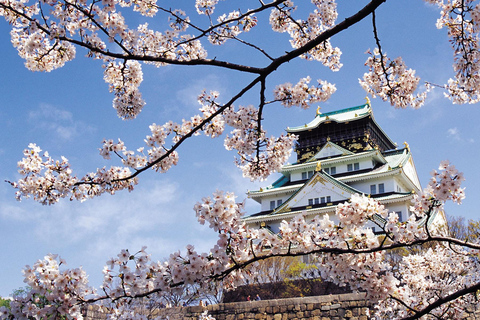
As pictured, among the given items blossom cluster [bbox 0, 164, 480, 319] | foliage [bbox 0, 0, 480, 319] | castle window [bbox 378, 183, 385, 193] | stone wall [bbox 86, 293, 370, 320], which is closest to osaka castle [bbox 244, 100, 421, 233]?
castle window [bbox 378, 183, 385, 193]

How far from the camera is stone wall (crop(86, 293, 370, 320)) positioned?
498 inches

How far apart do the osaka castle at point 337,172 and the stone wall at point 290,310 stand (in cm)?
1102

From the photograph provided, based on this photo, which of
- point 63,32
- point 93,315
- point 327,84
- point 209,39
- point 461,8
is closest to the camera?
point 63,32

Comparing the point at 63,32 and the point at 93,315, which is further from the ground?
the point at 63,32

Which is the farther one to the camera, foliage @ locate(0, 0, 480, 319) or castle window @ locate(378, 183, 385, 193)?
castle window @ locate(378, 183, 385, 193)

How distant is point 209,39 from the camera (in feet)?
24.9

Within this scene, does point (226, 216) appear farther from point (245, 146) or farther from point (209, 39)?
point (209, 39)

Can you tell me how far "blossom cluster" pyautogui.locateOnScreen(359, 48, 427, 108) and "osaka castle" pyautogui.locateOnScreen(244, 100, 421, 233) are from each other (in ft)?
61.0

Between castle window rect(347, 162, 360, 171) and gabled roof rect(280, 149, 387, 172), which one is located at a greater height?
gabled roof rect(280, 149, 387, 172)

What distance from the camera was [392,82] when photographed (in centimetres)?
629

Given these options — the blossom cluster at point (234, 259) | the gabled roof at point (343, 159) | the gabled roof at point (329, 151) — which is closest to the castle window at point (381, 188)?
the gabled roof at point (343, 159)

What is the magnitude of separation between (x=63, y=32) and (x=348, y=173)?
1096 inches

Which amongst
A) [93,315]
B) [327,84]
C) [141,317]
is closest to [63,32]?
[141,317]

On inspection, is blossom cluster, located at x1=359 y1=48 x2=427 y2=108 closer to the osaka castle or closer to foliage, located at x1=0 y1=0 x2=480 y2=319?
foliage, located at x1=0 y1=0 x2=480 y2=319
